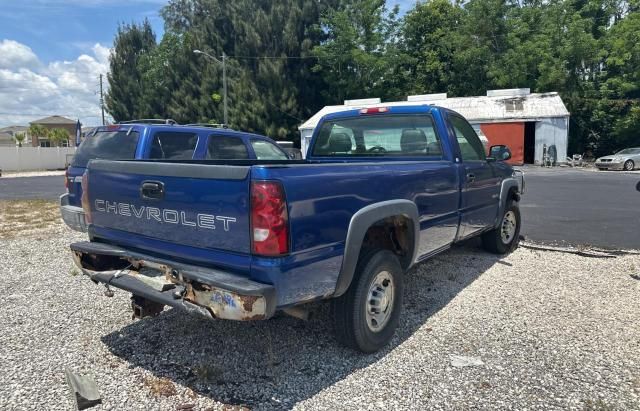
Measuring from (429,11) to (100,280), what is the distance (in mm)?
41987

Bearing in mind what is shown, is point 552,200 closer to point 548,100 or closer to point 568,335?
point 568,335

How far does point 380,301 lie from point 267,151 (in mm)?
5393

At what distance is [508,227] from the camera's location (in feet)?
22.0

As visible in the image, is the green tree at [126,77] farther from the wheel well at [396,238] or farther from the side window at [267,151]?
the wheel well at [396,238]

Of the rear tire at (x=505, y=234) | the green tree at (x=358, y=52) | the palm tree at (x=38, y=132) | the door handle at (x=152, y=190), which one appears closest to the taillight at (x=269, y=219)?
the door handle at (x=152, y=190)

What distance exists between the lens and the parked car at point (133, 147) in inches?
240

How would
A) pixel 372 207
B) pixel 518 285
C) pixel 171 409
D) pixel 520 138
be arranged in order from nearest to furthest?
1. pixel 171 409
2. pixel 372 207
3. pixel 518 285
4. pixel 520 138

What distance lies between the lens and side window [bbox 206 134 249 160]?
23.7 ft

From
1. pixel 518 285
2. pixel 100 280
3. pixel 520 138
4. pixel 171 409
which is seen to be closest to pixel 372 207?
pixel 171 409

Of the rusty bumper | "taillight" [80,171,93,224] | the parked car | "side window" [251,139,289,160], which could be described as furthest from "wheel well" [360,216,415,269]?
"side window" [251,139,289,160]

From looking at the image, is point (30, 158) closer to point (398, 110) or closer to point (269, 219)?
point (398, 110)

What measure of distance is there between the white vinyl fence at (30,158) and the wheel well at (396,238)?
36.5 meters

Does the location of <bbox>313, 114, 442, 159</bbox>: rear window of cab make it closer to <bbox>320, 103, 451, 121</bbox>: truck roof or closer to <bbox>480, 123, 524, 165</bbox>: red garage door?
<bbox>320, 103, 451, 121</bbox>: truck roof

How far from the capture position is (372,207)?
10.9 ft
